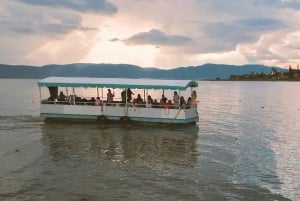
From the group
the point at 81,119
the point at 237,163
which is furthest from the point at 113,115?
the point at 237,163

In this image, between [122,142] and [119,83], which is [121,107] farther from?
[122,142]

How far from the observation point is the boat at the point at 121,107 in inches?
1357

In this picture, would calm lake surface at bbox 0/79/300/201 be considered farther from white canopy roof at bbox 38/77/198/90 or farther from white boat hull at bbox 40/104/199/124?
white canopy roof at bbox 38/77/198/90

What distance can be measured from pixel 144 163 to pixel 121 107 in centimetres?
1456

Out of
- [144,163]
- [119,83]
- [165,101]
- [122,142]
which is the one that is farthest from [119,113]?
[144,163]

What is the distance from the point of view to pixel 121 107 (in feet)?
117

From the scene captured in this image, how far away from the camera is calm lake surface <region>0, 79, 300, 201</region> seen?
54.6 ft

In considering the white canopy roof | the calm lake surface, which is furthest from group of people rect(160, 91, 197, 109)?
the calm lake surface

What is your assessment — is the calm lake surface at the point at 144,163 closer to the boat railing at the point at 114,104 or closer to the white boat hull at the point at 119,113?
the white boat hull at the point at 119,113

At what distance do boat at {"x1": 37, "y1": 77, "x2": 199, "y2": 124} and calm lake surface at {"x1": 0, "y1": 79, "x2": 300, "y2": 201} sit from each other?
1.31 m

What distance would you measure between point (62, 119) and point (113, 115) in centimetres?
466

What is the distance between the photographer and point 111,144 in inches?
1054


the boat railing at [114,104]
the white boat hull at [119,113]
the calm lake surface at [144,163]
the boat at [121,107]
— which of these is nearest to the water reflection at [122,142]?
the calm lake surface at [144,163]

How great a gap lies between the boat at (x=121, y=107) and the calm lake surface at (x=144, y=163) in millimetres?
1308
